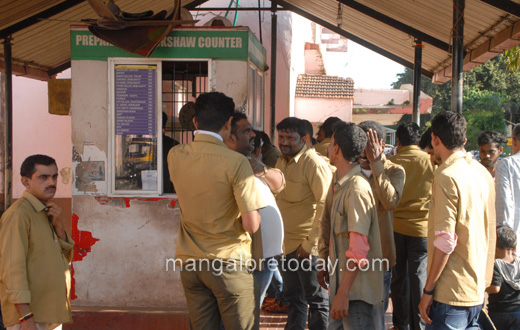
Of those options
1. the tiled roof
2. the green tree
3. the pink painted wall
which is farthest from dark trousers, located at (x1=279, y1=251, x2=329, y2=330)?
the green tree

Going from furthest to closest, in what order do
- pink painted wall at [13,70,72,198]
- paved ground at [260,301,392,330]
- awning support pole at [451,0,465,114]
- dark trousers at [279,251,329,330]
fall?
pink painted wall at [13,70,72,198], paved ground at [260,301,392,330], awning support pole at [451,0,465,114], dark trousers at [279,251,329,330]

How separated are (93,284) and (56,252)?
175cm

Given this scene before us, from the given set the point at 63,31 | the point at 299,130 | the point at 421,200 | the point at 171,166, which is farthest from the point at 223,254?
the point at 63,31

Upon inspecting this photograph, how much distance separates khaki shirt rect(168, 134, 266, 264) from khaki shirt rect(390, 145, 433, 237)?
213cm

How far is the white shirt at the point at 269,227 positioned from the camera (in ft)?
11.5

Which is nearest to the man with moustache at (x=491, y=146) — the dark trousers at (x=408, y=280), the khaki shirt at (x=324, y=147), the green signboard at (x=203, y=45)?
the dark trousers at (x=408, y=280)

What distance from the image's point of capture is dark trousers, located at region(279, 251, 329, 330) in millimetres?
4273

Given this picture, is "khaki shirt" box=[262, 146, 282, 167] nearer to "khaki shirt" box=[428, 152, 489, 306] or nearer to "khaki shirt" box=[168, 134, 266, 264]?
"khaki shirt" box=[168, 134, 266, 264]

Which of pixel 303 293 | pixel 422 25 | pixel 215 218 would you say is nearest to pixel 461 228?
pixel 215 218

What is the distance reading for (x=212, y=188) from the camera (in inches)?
118

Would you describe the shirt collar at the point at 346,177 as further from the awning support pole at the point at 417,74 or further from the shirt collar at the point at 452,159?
the awning support pole at the point at 417,74

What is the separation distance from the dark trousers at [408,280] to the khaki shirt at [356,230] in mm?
1717

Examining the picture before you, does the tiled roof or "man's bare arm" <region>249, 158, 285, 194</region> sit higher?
the tiled roof

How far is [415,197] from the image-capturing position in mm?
4719
